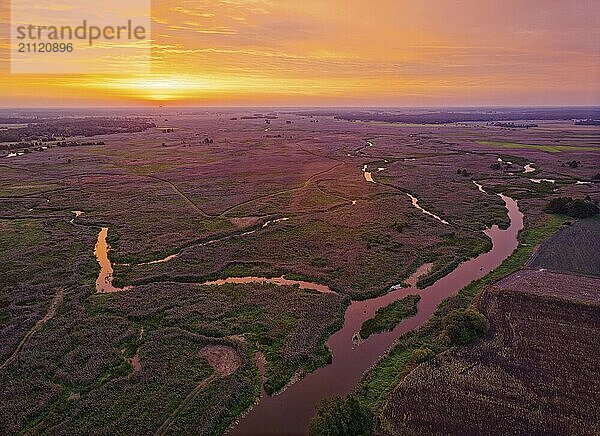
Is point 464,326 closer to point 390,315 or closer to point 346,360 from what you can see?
point 390,315

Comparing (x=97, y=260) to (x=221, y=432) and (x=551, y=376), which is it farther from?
(x=551, y=376)

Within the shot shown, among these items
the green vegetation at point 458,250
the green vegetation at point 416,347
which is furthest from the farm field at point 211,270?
the green vegetation at point 416,347

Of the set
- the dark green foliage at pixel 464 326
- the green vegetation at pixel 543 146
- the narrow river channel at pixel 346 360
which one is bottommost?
the narrow river channel at pixel 346 360

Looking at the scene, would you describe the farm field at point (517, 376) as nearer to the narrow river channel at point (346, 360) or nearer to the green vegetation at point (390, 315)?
the narrow river channel at point (346, 360)

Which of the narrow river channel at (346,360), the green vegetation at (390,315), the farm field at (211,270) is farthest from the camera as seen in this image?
the green vegetation at (390,315)

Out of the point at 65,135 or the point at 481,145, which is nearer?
the point at 481,145

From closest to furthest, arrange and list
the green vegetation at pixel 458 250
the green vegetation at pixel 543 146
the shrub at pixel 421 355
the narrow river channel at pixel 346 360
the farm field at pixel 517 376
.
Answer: the farm field at pixel 517 376
the narrow river channel at pixel 346 360
the shrub at pixel 421 355
the green vegetation at pixel 458 250
the green vegetation at pixel 543 146

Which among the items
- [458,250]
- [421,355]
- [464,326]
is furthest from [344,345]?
[458,250]

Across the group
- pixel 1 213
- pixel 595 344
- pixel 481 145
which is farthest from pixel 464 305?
pixel 481 145
